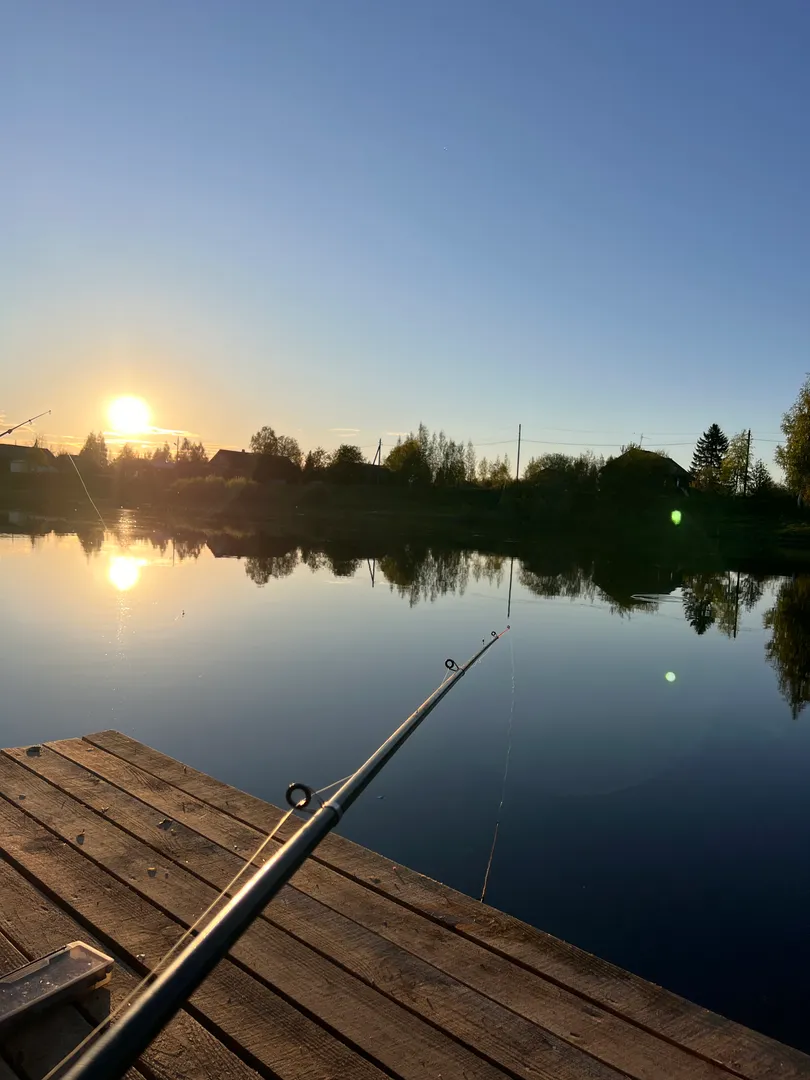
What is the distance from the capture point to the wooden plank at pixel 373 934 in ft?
9.72

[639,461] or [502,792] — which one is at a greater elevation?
[639,461]

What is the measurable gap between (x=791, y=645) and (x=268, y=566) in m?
13.8

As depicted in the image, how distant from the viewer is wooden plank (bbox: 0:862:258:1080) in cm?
272

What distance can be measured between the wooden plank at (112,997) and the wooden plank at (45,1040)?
0.17 ft

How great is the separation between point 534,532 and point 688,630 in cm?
3799

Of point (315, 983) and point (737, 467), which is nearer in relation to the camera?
point (315, 983)

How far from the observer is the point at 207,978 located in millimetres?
2744

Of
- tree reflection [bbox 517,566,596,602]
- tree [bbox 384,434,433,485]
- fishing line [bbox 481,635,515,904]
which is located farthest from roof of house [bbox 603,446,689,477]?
fishing line [bbox 481,635,515,904]

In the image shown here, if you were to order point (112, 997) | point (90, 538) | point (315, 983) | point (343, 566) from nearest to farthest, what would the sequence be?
point (112, 997) < point (315, 983) < point (343, 566) < point (90, 538)

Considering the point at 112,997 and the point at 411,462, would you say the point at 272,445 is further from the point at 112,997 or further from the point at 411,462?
the point at 112,997

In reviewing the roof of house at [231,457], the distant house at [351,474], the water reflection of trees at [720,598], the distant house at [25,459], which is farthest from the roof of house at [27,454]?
the water reflection of trees at [720,598]

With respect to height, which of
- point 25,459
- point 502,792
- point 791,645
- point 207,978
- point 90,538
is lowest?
point 502,792

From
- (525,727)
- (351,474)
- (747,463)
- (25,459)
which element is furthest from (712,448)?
(525,727)

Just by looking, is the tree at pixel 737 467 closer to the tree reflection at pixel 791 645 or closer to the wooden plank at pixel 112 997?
the tree reflection at pixel 791 645
